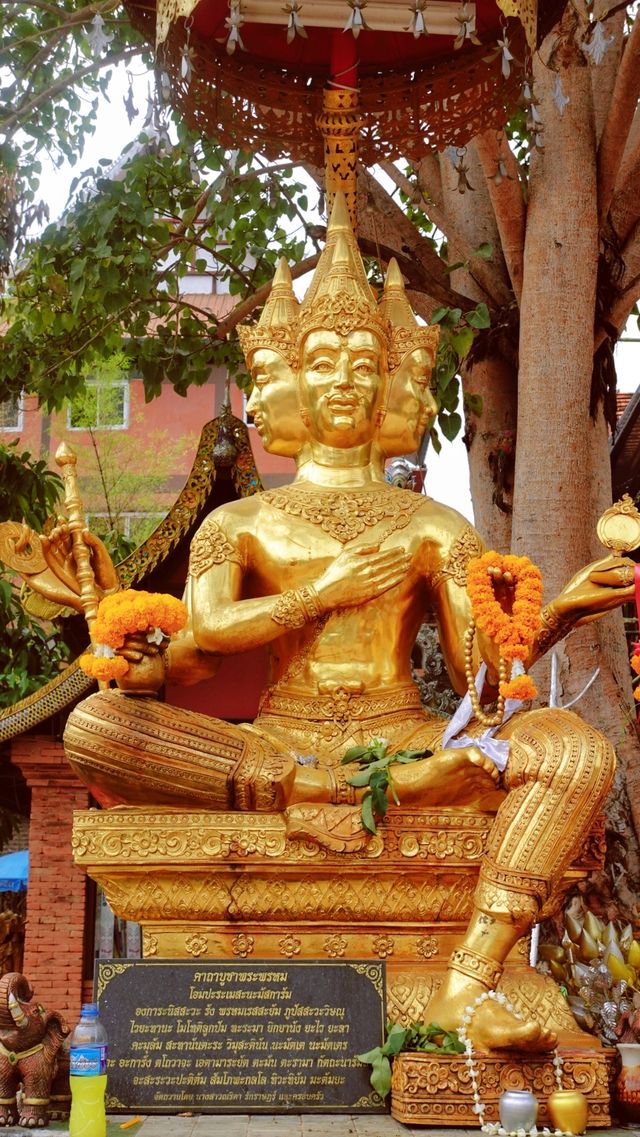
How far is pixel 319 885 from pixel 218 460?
3393 millimetres

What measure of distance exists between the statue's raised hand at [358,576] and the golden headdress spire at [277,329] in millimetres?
1206

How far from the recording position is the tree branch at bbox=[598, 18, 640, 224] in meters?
6.89

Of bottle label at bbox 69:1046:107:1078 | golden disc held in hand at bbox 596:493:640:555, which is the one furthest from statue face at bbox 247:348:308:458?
bottle label at bbox 69:1046:107:1078

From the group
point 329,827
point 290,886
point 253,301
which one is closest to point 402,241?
point 253,301

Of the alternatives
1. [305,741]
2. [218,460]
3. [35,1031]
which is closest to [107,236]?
[218,460]

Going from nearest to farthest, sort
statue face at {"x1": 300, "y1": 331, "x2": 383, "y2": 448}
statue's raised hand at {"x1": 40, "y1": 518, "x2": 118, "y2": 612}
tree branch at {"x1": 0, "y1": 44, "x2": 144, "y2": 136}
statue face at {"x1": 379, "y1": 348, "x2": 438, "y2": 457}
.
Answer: statue's raised hand at {"x1": 40, "y1": 518, "x2": 118, "y2": 612} < statue face at {"x1": 300, "y1": 331, "x2": 383, "y2": 448} < statue face at {"x1": 379, "y1": 348, "x2": 438, "y2": 457} < tree branch at {"x1": 0, "y1": 44, "x2": 144, "y2": 136}

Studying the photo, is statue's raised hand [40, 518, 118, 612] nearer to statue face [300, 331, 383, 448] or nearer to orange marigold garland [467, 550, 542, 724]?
statue face [300, 331, 383, 448]

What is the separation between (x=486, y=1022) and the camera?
14.1ft

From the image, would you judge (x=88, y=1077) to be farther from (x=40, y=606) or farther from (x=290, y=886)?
(x=40, y=606)

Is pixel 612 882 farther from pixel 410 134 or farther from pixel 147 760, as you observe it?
pixel 410 134

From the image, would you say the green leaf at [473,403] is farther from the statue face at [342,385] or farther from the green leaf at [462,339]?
the statue face at [342,385]

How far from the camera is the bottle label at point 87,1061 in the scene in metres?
4.00

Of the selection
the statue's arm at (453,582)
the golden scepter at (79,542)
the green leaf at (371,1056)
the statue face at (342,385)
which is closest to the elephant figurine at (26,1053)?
the green leaf at (371,1056)

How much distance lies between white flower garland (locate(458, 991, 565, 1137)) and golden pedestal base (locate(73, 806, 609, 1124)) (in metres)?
0.44
